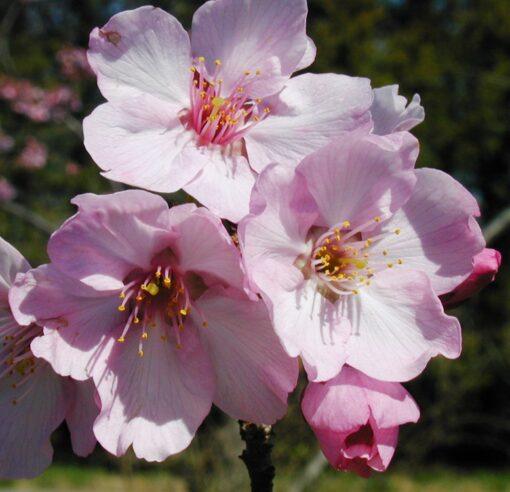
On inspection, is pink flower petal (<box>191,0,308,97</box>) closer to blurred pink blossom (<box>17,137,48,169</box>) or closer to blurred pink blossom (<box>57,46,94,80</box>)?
blurred pink blossom (<box>57,46,94,80</box>)

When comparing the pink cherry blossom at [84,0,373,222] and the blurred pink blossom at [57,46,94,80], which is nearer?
the pink cherry blossom at [84,0,373,222]

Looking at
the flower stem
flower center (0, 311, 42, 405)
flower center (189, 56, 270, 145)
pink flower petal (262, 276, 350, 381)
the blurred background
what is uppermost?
flower center (189, 56, 270, 145)

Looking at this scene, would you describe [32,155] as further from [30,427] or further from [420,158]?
[30,427]

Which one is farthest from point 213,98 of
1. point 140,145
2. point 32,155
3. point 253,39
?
point 32,155

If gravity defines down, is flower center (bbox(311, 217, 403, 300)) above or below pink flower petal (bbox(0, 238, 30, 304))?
below

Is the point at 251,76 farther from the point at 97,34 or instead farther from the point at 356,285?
the point at 356,285

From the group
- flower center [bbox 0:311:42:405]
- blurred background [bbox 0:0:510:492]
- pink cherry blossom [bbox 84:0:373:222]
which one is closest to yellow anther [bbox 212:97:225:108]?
pink cherry blossom [bbox 84:0:373:222]
